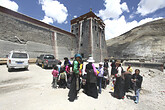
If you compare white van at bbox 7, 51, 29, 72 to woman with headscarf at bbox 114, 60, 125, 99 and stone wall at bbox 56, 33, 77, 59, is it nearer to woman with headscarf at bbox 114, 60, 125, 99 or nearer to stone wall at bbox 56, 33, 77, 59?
woman with headscarf at bbox 114, 60, 125, 99

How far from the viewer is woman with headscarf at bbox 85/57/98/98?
2926mm

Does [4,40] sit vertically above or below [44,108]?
above

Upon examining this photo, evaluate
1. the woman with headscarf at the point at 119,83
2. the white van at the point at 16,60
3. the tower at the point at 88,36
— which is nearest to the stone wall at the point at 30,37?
the tower at the point at 88,36

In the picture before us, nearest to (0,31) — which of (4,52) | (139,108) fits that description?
(4,52)

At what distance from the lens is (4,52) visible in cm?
996

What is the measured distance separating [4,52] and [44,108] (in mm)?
12690

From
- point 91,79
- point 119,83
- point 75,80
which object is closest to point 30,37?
point 75,80

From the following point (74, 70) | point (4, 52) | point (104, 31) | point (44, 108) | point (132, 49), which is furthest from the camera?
point (132, 49)

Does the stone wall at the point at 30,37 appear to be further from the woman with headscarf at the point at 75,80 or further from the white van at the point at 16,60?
the woman with headscarf at the point at 75,80

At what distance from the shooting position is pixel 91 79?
2938 mm

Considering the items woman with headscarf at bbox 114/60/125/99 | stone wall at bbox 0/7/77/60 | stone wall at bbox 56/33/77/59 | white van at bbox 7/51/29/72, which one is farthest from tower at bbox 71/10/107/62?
woman with headscarf at bbox 114/60/125/99

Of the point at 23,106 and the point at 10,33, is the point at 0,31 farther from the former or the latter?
the point at 23,106

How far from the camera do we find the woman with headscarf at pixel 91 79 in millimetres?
2926

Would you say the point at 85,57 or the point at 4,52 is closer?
the point at 4,52
